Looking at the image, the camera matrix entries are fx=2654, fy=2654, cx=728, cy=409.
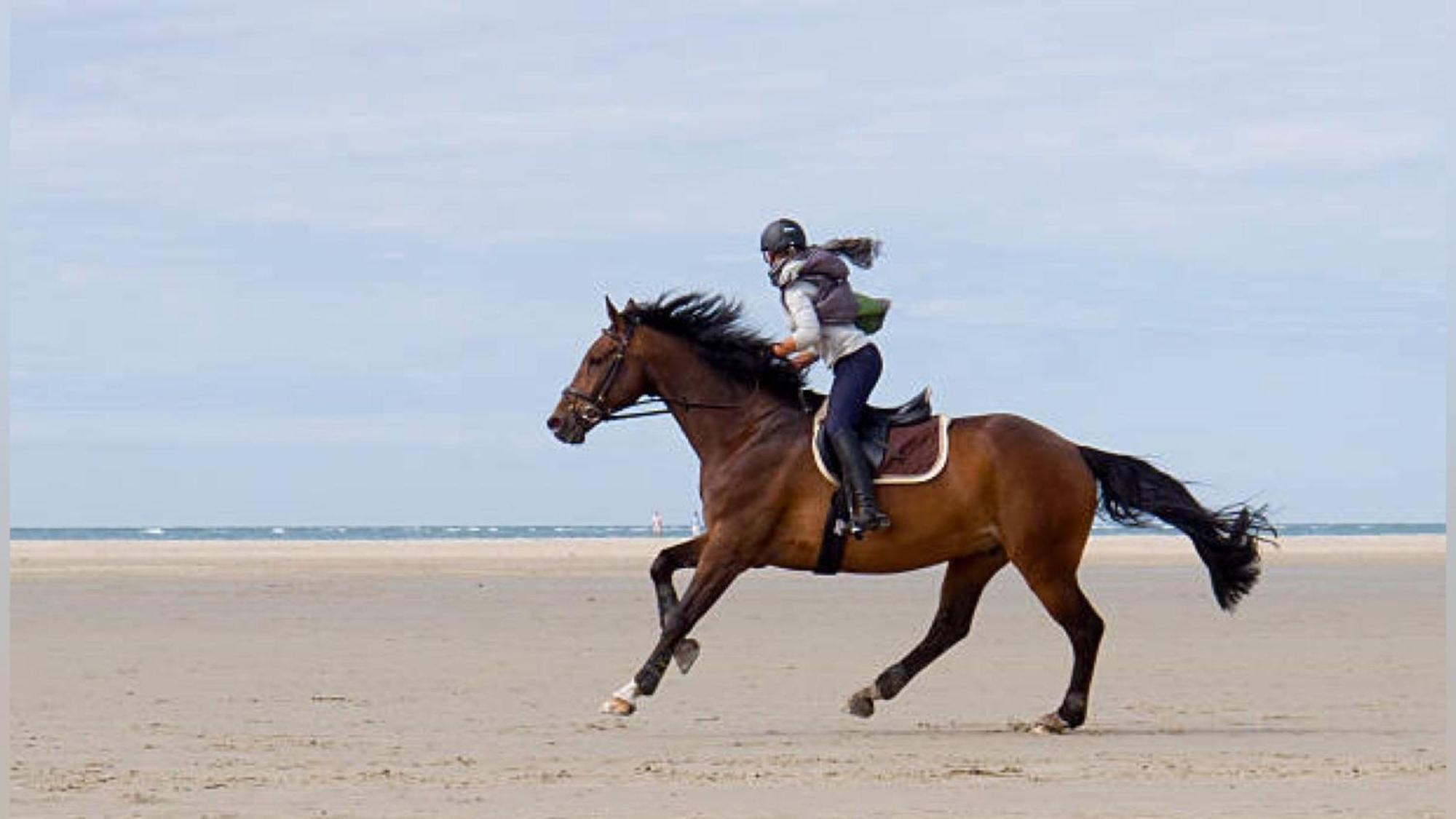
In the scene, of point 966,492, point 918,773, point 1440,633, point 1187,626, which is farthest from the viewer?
point 1187,626

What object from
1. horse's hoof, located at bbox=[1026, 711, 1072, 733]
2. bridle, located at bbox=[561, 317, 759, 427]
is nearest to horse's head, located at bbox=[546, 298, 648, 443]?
bridle, located at bbox=[561, 317, 759, 427]

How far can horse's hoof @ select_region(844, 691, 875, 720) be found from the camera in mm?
14016

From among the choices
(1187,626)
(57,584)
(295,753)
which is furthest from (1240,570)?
(57,584)

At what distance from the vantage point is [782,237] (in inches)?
547

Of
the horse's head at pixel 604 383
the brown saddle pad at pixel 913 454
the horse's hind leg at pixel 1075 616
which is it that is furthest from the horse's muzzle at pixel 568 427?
the horse's hind leg at pixel 1075 616

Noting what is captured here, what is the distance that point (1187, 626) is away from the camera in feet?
74.6

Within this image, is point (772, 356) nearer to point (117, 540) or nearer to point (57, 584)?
point (57, 584)

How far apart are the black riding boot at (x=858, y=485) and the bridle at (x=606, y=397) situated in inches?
32.7

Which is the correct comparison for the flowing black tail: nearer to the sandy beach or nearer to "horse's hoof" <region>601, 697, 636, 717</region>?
the sandy beach

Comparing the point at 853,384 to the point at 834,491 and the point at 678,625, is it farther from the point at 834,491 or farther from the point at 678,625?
the point at 678,625

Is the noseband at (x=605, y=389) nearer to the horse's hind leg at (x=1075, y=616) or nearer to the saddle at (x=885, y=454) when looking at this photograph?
the saddle at (x=885, y=454)

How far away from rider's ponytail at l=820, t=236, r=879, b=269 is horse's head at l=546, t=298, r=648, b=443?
1207mm

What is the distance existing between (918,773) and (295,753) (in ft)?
9.61

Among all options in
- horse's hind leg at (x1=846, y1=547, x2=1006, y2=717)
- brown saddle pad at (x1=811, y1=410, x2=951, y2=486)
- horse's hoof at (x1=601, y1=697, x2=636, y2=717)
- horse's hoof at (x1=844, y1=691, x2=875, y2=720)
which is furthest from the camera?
horse's hind leg at (x1=846, y1=547, x2=1006, y2=717)
